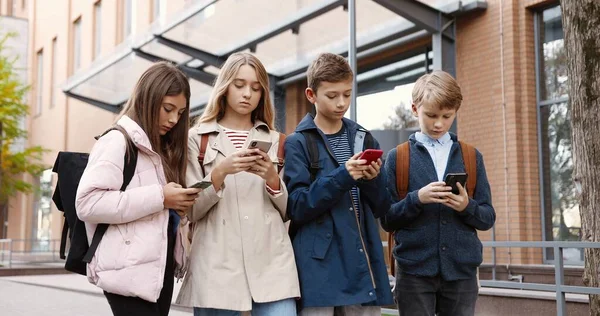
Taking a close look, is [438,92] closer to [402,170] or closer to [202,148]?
[402,170]

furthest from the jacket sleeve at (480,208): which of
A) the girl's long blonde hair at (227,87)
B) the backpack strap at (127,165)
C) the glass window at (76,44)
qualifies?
the glass window at (76,44)

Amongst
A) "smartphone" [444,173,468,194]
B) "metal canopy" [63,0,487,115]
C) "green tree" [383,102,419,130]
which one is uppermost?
"metal canopy" [63,0,487,115]

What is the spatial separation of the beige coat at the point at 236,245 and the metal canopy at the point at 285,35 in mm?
8445

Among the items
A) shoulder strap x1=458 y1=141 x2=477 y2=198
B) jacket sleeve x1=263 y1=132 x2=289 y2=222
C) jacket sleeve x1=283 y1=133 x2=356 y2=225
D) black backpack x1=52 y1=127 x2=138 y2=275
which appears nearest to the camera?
black backpack x1=52 y1=127 x2=138 y2=275

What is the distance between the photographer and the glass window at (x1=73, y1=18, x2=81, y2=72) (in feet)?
101

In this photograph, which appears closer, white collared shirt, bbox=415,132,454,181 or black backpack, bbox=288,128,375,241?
black backpack, bbox=288,128,375,241

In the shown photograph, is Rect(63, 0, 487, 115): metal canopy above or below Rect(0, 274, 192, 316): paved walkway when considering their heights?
above

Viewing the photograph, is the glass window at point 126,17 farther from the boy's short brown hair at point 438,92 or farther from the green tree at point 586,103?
the boy's short brown hair at point 438,92

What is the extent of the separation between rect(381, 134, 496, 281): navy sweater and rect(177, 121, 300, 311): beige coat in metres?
0.60

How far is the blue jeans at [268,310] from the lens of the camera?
3439mm

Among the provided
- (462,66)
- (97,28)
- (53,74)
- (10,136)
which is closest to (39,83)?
(53,74)

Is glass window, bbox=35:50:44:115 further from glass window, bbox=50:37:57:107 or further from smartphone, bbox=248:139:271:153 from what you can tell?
smartphone, bbox=248:139:271:153

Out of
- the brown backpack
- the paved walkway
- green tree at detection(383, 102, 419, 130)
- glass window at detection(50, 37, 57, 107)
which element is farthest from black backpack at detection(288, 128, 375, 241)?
glass window at detection(50, 37, 57, 107)

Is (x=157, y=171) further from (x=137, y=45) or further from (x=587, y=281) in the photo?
(x=137, y=45)
